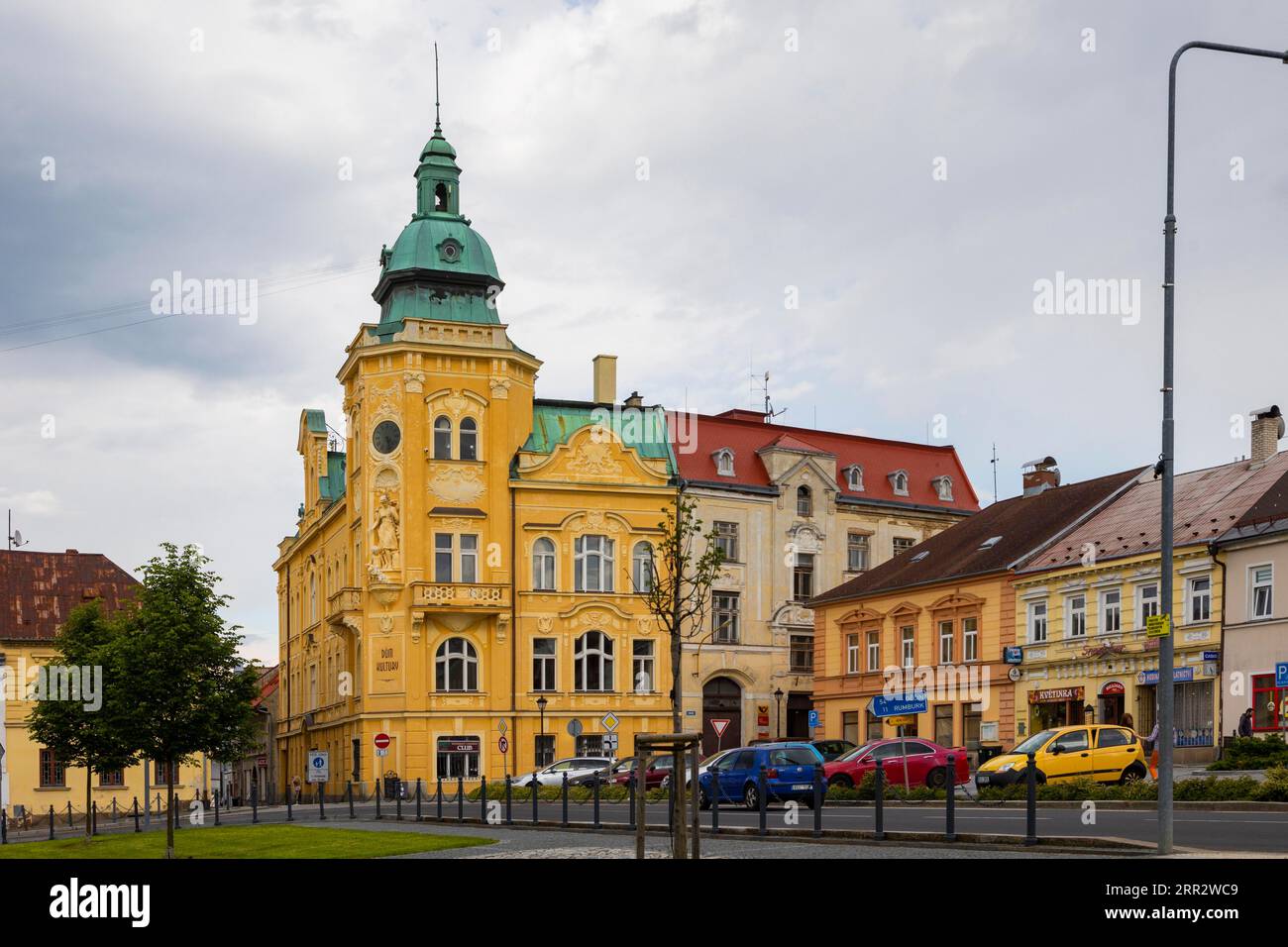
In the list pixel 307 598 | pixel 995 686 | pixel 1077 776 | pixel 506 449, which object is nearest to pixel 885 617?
pixel 995 686

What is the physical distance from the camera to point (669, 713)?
66.4 meters

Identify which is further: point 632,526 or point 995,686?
point 632,526

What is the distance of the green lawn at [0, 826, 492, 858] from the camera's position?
25.4 metres

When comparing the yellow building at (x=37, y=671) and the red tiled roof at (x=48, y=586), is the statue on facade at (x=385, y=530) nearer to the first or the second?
the yellow building at (x=37, y=671)

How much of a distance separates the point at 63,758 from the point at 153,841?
611 inches

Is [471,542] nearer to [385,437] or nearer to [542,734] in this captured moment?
[385,437]

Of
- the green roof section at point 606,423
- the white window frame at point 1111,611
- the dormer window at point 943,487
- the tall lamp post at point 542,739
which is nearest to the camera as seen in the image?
the white window frame at point 1111,611

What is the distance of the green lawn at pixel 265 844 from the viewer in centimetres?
2538

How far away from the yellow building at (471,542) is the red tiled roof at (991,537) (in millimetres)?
9291

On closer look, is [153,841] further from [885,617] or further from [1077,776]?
[885,617]

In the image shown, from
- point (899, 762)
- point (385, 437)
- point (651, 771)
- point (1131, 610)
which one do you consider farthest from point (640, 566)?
point (899, 762)

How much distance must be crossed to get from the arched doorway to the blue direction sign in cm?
912

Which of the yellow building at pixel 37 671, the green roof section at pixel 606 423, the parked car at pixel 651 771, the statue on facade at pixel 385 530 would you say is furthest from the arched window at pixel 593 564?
the yellow building at pixel 37 671

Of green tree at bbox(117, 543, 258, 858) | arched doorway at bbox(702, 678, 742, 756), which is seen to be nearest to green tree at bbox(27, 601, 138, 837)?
green tree at bbox(117, 543, 258, 858)
